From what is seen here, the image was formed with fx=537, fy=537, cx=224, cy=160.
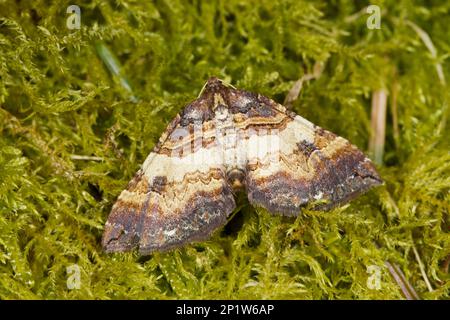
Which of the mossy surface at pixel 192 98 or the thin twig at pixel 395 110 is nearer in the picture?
the mossy surface at pixel 192 98

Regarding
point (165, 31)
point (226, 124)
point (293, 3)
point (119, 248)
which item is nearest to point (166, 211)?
point (119, 248)

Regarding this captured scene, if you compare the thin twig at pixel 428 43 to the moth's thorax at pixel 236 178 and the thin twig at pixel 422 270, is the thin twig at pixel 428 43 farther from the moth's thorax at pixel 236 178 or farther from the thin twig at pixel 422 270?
the moth's thorax at pixel 236 178

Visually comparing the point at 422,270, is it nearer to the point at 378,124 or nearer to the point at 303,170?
the point at 303,170

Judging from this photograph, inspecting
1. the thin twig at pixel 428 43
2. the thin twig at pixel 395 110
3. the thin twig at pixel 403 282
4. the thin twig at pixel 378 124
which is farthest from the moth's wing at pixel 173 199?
the thin twig at pixel 428 43

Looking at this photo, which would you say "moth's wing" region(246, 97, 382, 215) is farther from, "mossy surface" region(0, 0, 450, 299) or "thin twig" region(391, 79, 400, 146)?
"thin twig" region(391, 79, 400, 146)

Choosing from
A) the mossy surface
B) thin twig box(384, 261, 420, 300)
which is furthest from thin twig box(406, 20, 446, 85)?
thin twig box(384, 261, 420, 300)

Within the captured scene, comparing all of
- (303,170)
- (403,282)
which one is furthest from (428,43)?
(403,282)

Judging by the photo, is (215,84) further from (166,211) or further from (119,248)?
(119,248)
